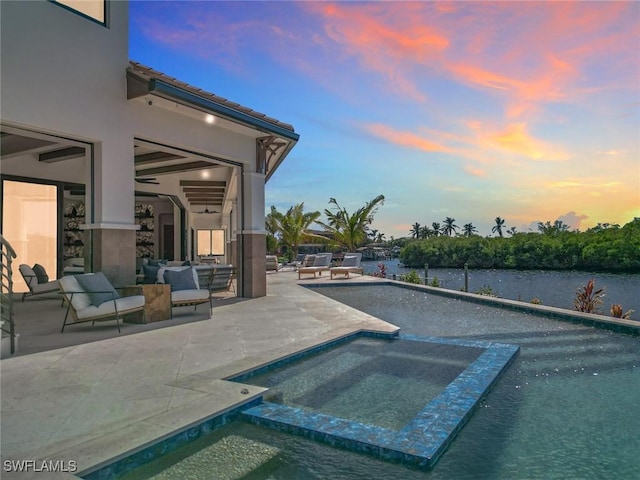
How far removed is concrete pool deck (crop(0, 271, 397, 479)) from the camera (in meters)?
2.70

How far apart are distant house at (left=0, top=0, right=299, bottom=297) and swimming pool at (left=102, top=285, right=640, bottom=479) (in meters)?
5.70

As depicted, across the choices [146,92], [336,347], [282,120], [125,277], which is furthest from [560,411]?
[282,120]

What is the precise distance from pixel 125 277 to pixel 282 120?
17.3 feet

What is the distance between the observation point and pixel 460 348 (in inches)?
224

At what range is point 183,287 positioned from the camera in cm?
790

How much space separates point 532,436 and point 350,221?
22.0m

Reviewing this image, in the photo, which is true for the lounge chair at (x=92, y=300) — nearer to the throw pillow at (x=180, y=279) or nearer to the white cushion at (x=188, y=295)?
the white cushion at (x=188, y=295)

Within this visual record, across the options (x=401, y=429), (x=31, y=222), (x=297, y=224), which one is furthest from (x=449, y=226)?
(x=401, y=429)

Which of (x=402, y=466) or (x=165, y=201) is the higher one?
(x=165, y=201)

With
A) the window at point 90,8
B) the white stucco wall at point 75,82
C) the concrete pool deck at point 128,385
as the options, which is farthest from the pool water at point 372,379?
the window at point 90,8

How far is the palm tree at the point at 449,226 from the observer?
350 feet

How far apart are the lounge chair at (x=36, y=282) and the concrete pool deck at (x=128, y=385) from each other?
2.72 metres

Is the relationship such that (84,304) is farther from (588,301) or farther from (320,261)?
(320,261)

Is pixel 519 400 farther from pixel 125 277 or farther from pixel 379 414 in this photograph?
pixel 125 277
